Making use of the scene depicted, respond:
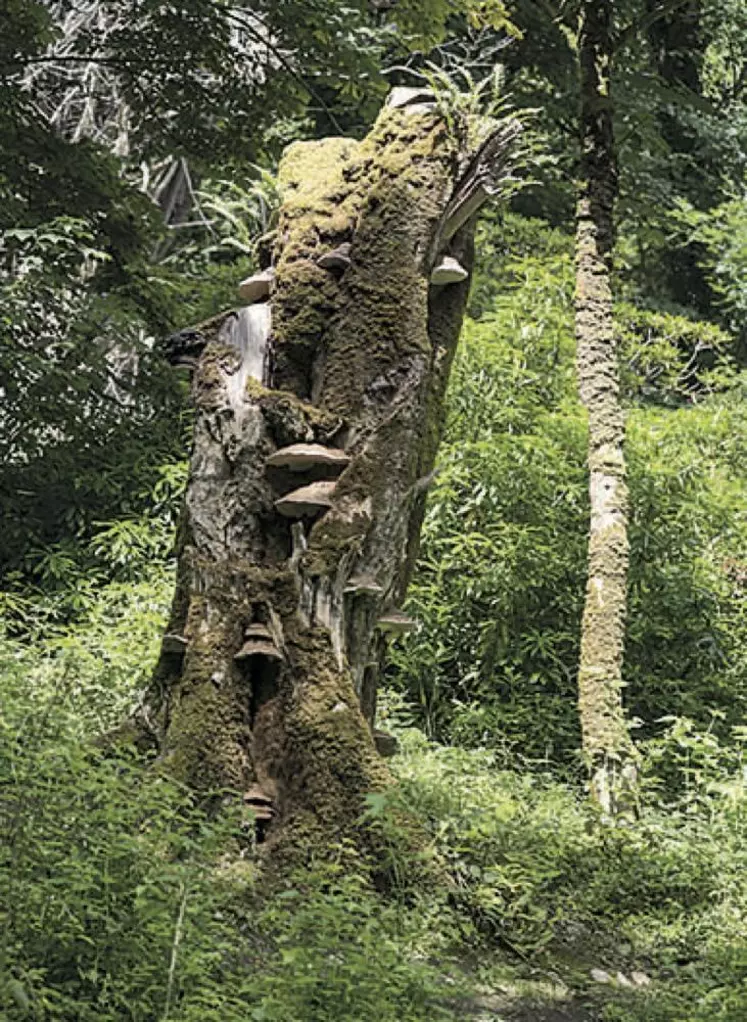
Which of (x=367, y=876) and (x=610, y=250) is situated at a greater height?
(x=610, y=250)

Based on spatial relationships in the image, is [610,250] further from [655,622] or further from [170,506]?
[170,506]

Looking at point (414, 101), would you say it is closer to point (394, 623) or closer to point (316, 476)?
point (316, 476)

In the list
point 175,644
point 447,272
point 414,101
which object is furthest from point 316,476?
point 414,101

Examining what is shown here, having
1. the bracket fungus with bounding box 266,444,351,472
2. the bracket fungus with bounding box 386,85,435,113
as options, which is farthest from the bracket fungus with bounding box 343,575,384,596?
the bracket fungus with bounding box 386,85,435,113

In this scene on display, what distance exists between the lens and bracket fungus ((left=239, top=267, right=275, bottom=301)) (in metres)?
5.73

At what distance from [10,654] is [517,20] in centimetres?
982

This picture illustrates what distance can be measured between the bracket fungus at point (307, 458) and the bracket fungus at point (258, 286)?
0.85m

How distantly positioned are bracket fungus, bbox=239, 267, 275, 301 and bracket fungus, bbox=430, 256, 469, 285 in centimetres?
71

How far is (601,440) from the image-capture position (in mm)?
7648

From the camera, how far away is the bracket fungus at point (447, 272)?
5742mm

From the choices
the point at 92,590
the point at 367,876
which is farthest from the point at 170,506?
the point at 367,876

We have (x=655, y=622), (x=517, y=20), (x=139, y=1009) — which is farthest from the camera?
(x=517, y=20)

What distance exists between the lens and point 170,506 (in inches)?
411

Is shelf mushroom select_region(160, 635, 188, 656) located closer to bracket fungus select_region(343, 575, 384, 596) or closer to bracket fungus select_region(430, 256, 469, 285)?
bracket fungus select_region(343, 575, 384, 596)
